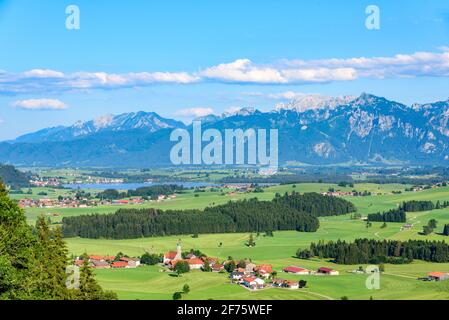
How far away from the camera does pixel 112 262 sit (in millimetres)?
51438

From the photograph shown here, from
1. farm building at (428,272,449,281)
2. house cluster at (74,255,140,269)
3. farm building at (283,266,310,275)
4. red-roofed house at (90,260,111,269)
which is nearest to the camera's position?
farm building at (428,272,449,281)

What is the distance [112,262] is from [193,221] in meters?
26.0

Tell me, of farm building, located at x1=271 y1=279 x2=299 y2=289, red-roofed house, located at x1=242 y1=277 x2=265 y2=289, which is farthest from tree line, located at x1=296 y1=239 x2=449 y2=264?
red-roofed house, located at x1=242 y1=277 x2=265 y2=289

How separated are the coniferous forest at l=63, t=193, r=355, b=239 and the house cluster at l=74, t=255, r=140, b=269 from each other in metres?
17.7

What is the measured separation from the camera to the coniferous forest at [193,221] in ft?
240

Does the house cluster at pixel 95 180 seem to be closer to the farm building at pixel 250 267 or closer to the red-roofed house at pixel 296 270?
the farm building at pixel 250 267

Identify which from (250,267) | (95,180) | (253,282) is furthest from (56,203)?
(95,180)

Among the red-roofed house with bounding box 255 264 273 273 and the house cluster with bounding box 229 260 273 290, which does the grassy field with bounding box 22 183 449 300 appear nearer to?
the house cluster with bounding box 229 260 273 290

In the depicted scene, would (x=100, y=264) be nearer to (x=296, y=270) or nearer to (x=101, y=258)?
(x=101, y=258)

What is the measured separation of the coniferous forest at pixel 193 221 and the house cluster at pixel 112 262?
17.7 metres

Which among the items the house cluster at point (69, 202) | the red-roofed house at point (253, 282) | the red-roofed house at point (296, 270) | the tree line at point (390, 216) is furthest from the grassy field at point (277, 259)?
the house cluster at point (69, 202)

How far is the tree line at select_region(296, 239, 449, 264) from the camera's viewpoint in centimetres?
5347

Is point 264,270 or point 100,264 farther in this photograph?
point 100,264
